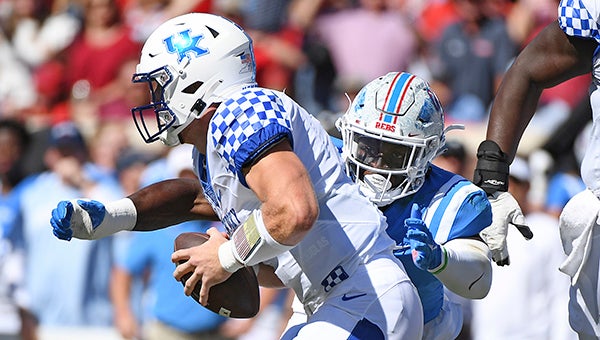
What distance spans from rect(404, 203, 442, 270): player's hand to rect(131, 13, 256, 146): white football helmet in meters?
0.75

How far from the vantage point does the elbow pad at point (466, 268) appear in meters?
3.92

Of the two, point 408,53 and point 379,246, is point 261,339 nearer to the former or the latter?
point 408,53

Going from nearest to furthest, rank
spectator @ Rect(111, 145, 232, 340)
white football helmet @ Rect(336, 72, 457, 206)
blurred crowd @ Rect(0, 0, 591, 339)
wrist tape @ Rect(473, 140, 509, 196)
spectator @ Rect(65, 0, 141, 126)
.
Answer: white football helmet @ Rect(336, 72, 457, 206)
wrist tape @ Rect(473, 140, 509, 196)
spectator @ Rect(111, 145, 232, 340)
blurred crowd @ Rect(0, 0, 591, 339)
spectator @ Rect(65, 0, 141, 126)

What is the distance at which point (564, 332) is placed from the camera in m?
7.06

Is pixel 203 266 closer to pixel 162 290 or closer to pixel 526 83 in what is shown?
pixel 526 83

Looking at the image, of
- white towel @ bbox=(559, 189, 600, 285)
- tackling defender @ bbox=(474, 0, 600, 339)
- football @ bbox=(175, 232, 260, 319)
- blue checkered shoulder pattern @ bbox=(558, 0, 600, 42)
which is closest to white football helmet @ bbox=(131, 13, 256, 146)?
football @ bbox=(175, 232, 260, 319)

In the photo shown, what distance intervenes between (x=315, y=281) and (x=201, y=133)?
25.0 inches

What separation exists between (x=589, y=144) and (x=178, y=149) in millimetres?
4077

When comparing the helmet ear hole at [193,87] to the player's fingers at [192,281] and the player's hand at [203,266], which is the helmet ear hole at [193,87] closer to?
the player's hand at [203,266]

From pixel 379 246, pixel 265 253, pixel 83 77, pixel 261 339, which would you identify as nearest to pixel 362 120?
pixel 379 246

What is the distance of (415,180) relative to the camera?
4.32 meters

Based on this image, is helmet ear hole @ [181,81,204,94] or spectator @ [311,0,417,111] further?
spectator @ [311,0,417,111]

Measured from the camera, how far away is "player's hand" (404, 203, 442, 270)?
3.76 meters

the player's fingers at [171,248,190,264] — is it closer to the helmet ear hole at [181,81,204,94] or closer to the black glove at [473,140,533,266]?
the helmet ear hole at [181,81,204,94]
